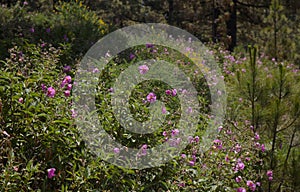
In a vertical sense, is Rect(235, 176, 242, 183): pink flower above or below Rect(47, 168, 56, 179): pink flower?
above

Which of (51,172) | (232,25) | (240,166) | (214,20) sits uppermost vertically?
(232,25)

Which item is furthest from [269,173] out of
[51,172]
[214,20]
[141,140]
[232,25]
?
[232,25]

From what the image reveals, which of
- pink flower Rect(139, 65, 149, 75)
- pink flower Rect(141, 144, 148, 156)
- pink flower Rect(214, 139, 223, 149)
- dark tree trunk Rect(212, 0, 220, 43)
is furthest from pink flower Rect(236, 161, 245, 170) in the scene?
dark tree trunk Rect(212, 0, 220, 43)

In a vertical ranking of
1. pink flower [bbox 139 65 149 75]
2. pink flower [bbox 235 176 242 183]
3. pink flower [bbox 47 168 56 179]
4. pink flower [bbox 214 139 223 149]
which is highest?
pink flower [bbox 139 65 149 75]

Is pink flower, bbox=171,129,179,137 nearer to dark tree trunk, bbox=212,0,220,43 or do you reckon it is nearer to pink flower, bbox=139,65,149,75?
pink flower, bbox=139,65,149,75

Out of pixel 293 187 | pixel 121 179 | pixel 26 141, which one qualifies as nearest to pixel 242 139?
pixel 293 187

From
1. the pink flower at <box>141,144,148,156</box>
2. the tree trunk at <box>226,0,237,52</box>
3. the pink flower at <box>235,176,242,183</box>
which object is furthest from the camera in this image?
the tree trunk at <box>226,0,237,52</box>

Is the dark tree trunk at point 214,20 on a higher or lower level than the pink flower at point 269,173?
higher

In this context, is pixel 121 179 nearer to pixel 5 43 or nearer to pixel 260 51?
pixel 5 43

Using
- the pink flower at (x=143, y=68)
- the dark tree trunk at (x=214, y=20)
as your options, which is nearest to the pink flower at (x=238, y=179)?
the pink flower at (x=143, y=68)

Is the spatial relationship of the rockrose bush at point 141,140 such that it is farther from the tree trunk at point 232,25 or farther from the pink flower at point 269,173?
the tree trunk at point 232,25

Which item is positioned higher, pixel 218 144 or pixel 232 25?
pixel 232 25

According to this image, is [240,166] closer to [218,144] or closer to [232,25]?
[218,144]

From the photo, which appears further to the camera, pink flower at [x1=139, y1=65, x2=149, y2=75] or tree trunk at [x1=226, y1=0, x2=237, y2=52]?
tree trunk at [x1=226, y1=0, x2=237, y2=52]
